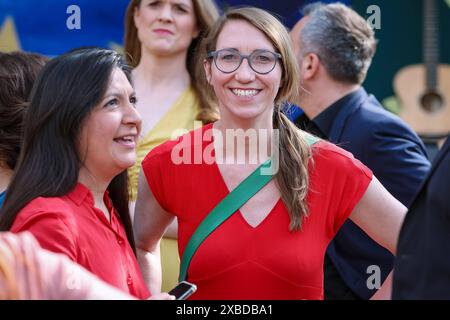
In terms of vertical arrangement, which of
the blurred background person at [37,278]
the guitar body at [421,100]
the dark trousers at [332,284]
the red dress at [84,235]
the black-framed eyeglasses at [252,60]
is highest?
the black-framed eyeglasses at [252,60]

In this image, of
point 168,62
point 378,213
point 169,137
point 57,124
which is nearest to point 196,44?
point 168,62

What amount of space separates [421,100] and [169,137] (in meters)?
2.70

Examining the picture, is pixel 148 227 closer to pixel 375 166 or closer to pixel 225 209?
pixel 225 209

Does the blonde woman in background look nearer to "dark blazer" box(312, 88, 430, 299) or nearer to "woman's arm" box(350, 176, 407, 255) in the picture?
"dark blazer" box(312, 88, 430, 299)

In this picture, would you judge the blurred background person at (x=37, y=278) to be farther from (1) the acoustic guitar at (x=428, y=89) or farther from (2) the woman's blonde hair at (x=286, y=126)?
(1) the acoustic guitar at (x=428, y=89)

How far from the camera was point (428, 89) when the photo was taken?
6172mm

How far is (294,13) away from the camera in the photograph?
483 centimetres

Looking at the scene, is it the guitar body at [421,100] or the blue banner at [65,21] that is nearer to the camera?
the blue banner at [65,21]

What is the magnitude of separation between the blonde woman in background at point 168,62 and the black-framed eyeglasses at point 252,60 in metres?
0.83

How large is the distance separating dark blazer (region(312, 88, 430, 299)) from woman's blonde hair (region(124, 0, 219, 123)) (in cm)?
55

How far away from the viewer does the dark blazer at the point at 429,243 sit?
6.56 ft

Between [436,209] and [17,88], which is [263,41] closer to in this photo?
[17,88]

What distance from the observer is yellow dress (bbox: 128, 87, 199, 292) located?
12.3 feet

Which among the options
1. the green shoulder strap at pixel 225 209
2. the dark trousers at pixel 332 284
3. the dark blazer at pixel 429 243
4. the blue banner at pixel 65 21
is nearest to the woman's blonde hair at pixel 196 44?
the blue banner at pixel 65 21
